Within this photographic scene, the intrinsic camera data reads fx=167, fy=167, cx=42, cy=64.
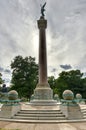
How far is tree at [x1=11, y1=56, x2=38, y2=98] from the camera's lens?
49188mm

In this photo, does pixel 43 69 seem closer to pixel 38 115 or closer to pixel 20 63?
pixel 38 115

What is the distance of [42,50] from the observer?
91.9 ft

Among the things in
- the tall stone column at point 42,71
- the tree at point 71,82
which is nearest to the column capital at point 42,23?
the tall stone column at point 42,71

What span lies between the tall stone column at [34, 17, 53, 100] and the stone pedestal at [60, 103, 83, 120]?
8.70 m

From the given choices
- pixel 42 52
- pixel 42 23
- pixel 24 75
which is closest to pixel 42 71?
pixel 42 52

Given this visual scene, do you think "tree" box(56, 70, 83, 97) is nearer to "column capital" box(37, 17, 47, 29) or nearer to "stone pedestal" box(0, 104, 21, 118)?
"column capital" box(37, 17, 47, 29)

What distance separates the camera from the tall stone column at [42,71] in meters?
25.8

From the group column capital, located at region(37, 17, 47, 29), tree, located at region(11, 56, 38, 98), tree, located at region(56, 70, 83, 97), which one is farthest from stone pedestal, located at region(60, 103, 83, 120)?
tree, located at region(56, 70, 83, 97)

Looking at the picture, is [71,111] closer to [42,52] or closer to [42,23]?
[42,52]

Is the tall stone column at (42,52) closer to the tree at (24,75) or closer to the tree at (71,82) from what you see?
the tree at (24,75)

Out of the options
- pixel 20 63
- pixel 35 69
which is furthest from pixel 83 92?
pixel 20 63

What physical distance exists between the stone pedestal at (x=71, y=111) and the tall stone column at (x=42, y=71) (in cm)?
870

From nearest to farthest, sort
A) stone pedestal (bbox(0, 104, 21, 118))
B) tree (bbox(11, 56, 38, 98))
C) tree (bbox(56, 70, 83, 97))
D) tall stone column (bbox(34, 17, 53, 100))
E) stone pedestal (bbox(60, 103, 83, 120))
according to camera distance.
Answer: stone pedestal (bbox(60, 103, 83, 120))
stone pedestal (bbox(0, 104, 21, 118))
tall stone column (bbox(34, 17, 53, 100))
tree (bbox(11, 56, 38, 98))
tree (bbox(56, 70, 83, 97))

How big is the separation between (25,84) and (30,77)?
2.55 m
